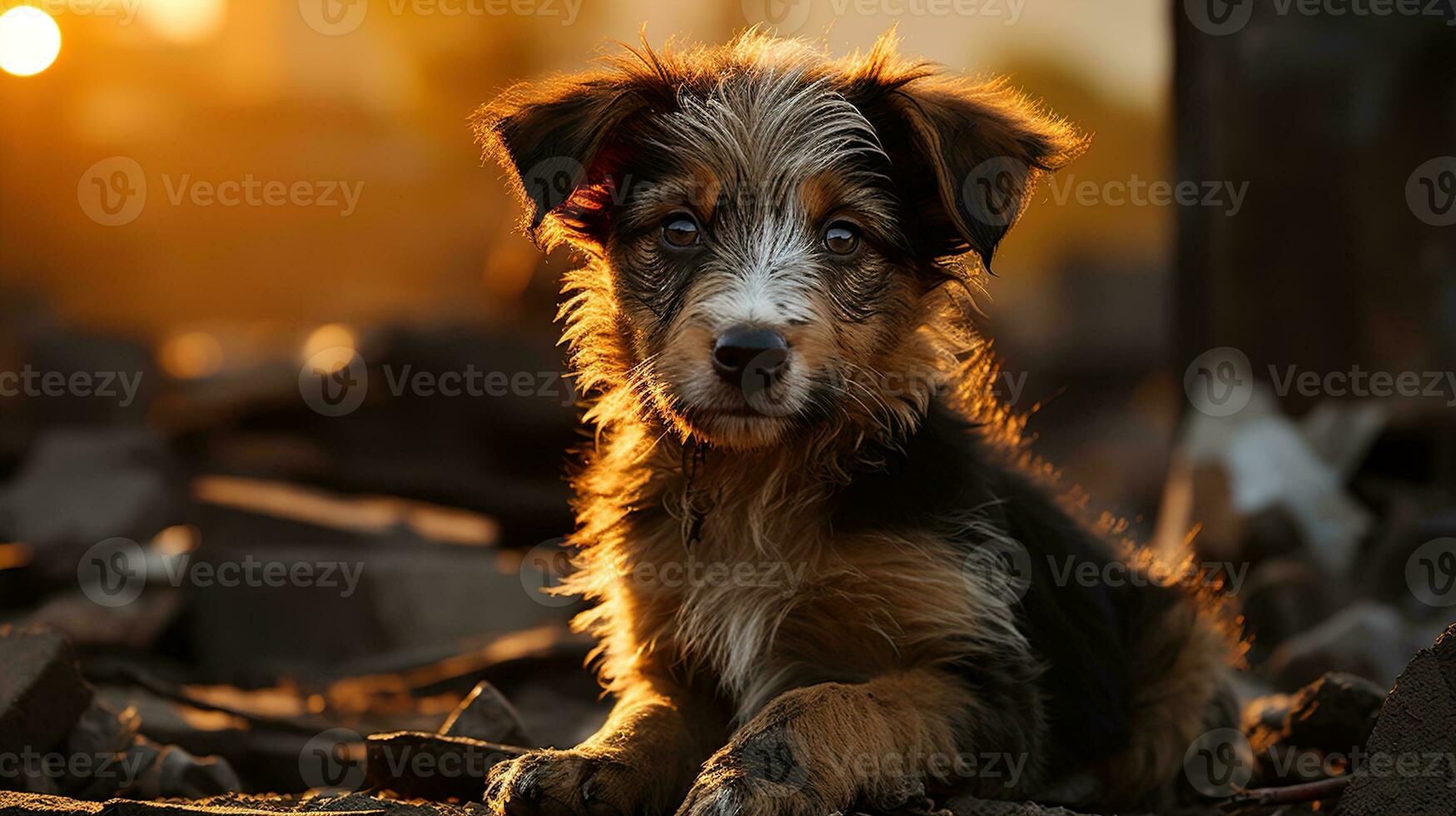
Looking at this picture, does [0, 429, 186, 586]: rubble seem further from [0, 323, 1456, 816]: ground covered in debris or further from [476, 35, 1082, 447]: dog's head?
[476, 35, 1082, 447]: dog's head

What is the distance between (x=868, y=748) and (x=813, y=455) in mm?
1102

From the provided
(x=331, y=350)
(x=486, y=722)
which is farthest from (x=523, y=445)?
(x=486, y=722)

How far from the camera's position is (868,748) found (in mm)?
3854

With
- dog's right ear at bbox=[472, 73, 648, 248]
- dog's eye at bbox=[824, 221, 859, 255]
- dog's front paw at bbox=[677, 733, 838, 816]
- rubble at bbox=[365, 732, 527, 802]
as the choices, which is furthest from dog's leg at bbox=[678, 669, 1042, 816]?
dog's right ear at bbox=[472, 73, 648, 248]

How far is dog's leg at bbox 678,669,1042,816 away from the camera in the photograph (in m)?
3.62

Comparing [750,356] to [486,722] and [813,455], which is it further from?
[486,722]

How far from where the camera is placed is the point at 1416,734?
3758mm

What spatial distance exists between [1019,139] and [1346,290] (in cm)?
657

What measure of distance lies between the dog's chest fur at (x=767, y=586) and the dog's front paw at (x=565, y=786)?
67 centimetres

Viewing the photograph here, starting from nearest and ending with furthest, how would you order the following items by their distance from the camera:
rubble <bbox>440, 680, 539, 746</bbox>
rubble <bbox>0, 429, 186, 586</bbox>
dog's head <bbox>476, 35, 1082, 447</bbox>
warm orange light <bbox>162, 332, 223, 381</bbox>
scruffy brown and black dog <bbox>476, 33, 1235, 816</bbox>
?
scruffy brown and black dog <bbox>476, 33, 1235, 816</bbox> → dog's head <bbox>476, 35, 1082, 447</bbox> → rubble <bbox>440, 680, 539, 746</bbox> → rubble <bbox>0, 429, 186, 586</bbox> → warm orange light <bbox>162, 332, 223, 381</bbox>

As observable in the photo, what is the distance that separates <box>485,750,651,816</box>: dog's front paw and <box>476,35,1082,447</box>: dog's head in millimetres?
1064

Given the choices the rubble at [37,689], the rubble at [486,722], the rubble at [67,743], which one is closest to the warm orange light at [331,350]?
the rubble at [67,743]

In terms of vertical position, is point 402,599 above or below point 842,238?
below

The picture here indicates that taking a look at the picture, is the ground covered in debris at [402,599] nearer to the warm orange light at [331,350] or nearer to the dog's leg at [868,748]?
the dog's leg at [868,748]
